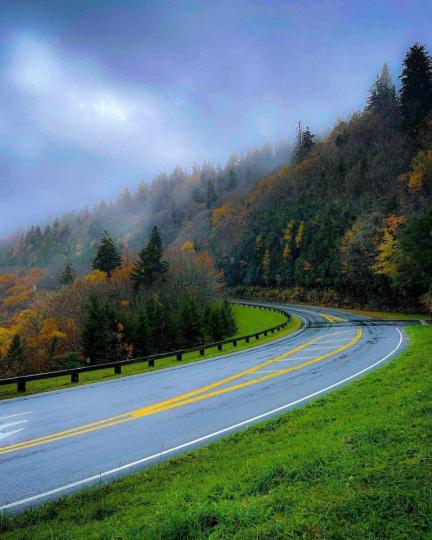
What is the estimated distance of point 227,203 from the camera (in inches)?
5487

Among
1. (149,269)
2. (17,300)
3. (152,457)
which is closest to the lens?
(152,457)

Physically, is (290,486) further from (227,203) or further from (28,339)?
(227,203)

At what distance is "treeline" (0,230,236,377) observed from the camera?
41594mm

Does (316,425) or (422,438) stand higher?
(422,438)

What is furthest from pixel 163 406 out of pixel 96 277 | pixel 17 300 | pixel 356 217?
pixel 17 300

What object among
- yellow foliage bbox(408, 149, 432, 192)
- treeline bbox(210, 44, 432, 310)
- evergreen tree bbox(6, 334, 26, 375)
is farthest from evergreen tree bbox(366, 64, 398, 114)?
evergreen tree bbox(6, 334, 26, 375)

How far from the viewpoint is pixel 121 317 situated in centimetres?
Answer: 4541

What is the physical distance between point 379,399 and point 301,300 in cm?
6880

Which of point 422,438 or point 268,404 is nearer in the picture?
point 422,438

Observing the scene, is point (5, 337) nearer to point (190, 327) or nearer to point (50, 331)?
point (50, 331)

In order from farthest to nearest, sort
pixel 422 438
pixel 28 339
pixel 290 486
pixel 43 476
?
pixel 28 339 < pixel 43 476 < pixel 422 438 < pixel 290 486

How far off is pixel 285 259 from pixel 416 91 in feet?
127

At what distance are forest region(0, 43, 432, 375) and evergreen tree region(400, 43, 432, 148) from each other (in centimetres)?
18

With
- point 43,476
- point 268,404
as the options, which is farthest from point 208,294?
point 43,476
